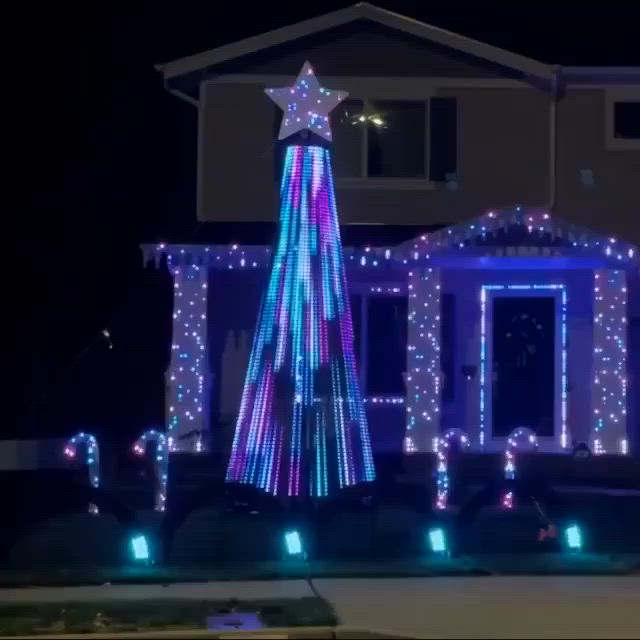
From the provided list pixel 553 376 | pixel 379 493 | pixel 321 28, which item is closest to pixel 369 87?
pixel 321 28

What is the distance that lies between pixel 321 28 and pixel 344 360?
6.65 metres

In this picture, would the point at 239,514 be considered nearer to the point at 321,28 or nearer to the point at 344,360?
the point at 344,360

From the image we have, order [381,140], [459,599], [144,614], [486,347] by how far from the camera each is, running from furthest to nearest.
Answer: [381,140]
[486,347]
[459,599]
[144,614]

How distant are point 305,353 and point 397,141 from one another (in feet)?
20.0

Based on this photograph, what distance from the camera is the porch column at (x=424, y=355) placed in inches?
719

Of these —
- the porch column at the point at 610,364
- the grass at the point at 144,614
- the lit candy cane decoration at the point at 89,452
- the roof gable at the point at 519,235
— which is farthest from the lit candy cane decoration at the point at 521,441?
the grass at the point at 144,614

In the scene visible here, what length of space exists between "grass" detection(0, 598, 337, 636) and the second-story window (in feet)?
32.7

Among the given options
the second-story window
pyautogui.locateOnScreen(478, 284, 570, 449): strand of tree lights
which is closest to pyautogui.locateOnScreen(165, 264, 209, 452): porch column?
the second-story window

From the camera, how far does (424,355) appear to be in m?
18.3

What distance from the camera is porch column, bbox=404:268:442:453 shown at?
59.9 feet

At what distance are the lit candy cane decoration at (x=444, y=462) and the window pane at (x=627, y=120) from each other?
528 centimetres

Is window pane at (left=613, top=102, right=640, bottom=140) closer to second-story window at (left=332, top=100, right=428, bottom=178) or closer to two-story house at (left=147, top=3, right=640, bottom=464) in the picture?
two-story house at (left=147, top=3, right=640, bottom=464)

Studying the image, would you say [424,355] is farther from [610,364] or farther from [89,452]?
[89,452]

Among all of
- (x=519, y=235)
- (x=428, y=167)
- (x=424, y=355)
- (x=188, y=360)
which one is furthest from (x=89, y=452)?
(x=428, y=167)
